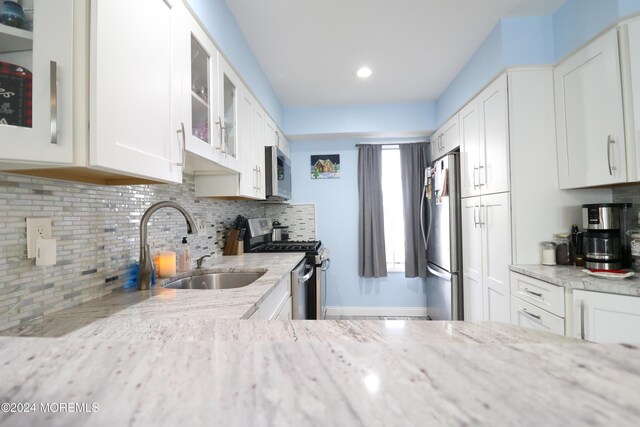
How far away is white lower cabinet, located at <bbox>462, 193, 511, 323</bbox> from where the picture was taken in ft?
6.03

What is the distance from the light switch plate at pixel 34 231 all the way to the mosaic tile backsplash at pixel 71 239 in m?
0.01

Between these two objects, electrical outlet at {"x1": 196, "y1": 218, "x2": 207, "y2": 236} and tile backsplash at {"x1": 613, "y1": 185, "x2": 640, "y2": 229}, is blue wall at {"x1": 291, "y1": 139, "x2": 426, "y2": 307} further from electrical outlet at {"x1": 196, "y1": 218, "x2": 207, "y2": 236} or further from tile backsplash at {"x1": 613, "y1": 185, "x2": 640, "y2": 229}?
tile backsplash at {"x1": 613, "y1": 185, "x2": 640, "y2": 229}

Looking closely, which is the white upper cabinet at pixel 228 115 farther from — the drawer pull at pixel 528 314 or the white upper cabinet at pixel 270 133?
the drawer pull at pixel 528 314

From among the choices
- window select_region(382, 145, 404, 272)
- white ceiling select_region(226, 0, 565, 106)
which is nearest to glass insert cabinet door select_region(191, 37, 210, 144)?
white ceiling select_region(226, 0, 565, 106)

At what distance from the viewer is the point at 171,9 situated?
3.44ft

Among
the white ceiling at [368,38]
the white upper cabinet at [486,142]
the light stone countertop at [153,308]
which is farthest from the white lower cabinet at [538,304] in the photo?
the white ceiling at [368,38]

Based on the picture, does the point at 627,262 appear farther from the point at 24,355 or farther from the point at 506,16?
the point at 24,355

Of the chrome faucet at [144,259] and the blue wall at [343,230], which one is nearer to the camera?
the chrome faucet at [144,259]

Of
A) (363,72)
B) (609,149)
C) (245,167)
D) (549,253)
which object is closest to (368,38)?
(363,72)

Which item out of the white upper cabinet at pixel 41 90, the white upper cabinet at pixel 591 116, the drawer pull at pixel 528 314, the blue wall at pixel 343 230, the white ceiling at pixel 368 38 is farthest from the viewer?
the blue wall at pixel 343 230

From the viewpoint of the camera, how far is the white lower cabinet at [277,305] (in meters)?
1.22

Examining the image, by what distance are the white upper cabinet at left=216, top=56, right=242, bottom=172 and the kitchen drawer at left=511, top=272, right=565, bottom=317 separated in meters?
1.97

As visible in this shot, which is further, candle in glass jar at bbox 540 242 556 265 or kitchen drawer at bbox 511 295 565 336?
candle in glass jar at bbox 540 242 556 265

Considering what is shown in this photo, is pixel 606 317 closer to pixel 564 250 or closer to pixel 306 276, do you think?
pixel 564 250
